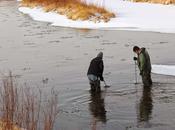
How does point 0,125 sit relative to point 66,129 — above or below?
above

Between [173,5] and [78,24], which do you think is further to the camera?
[173,5]

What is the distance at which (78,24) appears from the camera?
3891 cm

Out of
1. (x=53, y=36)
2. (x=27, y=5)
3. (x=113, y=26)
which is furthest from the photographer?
(x=27, y=5)

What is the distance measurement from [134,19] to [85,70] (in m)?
17.2

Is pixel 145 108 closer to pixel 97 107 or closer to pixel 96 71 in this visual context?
pixel 97 107

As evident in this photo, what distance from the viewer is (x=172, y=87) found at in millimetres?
16844

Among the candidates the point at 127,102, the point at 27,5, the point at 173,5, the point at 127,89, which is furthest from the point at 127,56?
the point at 27,5

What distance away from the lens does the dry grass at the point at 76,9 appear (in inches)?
1548

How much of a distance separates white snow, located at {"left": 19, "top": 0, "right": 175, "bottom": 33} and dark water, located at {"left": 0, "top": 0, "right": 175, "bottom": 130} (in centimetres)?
169

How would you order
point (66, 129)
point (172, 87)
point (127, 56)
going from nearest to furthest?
point (66, 129) < point (172, 87) < point (127, 56)

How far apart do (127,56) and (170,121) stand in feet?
37.4

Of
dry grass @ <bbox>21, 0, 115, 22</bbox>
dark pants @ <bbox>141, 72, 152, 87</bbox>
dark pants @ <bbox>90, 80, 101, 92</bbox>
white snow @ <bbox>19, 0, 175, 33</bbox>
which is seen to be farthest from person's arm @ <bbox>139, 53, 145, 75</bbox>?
dry grass @ <bbox>21, 0, 115, 22</bbox>

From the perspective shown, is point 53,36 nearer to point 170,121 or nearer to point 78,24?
point 78,24

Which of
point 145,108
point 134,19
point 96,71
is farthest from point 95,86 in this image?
point 134,19
